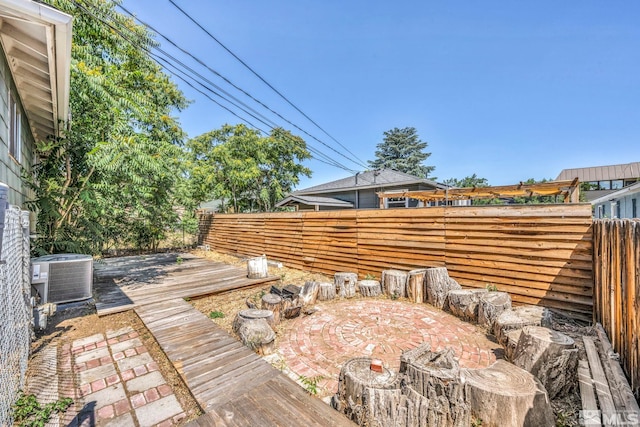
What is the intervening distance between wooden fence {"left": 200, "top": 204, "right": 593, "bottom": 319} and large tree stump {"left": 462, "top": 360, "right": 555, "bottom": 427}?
8.59 feet

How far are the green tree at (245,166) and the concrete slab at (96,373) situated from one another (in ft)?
35.6

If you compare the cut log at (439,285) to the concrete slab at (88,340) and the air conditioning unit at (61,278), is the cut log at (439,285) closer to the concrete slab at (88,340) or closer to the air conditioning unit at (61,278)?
the concrete slab at (88,340)

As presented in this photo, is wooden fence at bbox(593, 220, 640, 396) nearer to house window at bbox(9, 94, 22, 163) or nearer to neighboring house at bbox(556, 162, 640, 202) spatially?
house window at bbox(9, 94, 22, 163)

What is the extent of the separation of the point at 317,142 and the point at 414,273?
32.1ft

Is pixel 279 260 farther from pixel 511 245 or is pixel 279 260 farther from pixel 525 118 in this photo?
pixel 525 118

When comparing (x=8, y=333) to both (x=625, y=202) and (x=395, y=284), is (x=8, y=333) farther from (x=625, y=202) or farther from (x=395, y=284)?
(x=625, y=202)

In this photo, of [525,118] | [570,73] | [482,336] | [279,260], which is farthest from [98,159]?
[525,118]

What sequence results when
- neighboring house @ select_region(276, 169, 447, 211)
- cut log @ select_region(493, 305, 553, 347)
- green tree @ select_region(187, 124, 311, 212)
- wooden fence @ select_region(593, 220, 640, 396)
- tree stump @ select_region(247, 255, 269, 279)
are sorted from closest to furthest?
wooden fence @ select_region(593, 220, 640, 396)
cut log @ select_region(493, 305, 553, 347)
tree stump @ select_region(247, 255, 269, 279)
neighboring house @ select_region(276, 169, 447, 211)
green tree @ select_region(187, 124, 311, 212)

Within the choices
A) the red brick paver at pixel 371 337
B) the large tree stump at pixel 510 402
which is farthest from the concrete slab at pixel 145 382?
the large tree stump at pixel 510 402

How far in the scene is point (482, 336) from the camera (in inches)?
139

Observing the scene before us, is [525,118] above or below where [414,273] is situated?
above

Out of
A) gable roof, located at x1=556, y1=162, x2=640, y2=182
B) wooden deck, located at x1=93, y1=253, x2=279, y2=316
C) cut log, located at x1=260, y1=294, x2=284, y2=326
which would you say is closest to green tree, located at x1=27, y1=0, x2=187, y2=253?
wooden deck, located at x1=93, y1=253, x2=279, y2=316

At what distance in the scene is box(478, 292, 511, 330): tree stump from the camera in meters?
3.67

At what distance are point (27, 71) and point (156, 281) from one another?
4.50m
